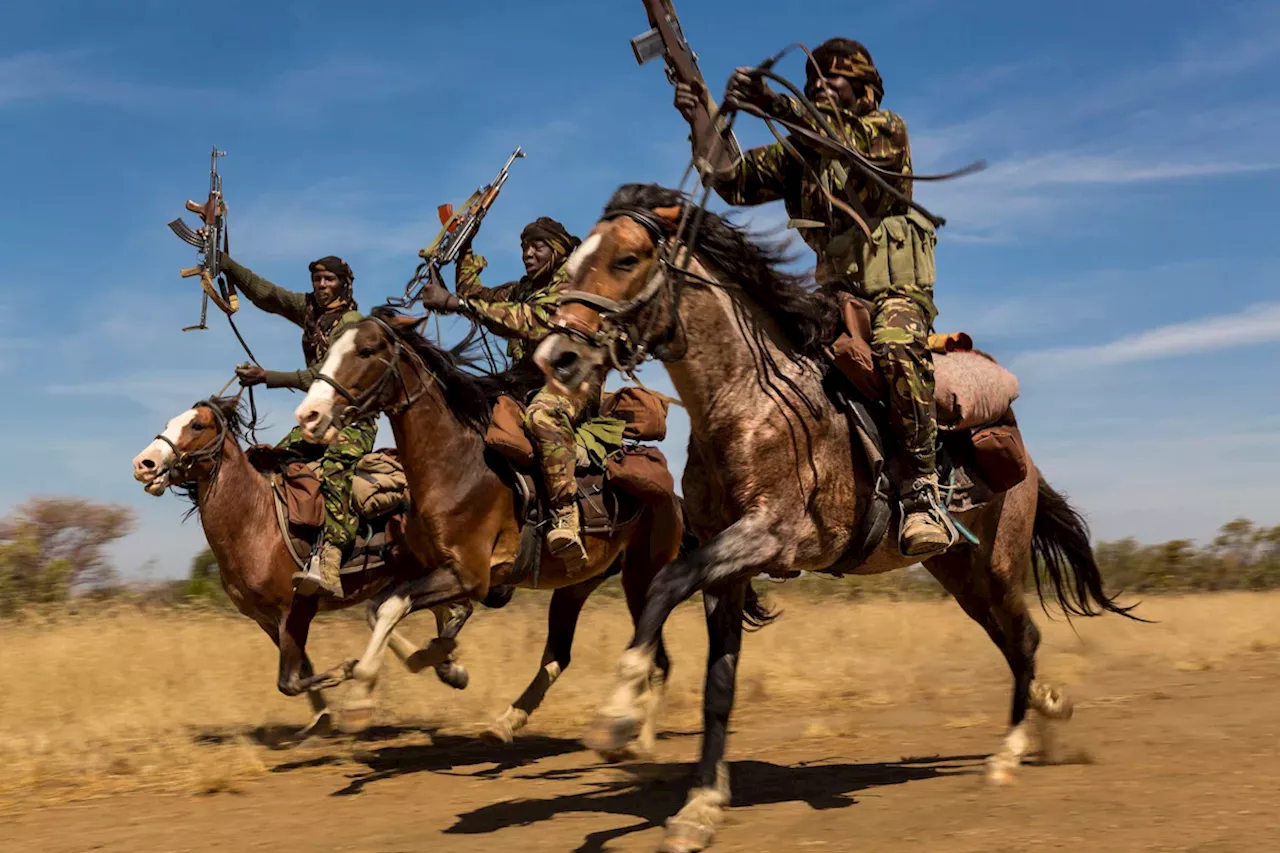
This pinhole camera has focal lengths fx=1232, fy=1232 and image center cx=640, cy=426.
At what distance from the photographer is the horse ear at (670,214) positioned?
555 centimetres

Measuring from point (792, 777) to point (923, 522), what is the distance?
202 centimetres

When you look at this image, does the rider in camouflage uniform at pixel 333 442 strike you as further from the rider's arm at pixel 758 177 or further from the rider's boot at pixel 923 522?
the rider's boot at pixel 923 522

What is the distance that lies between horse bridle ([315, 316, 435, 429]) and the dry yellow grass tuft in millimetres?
2356

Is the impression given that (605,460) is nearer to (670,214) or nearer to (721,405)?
(721,405)

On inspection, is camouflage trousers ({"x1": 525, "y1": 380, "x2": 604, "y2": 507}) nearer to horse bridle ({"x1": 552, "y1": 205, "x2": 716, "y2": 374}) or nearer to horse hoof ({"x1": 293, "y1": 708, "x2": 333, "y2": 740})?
horse hoof ({"x1": 293, "y1": 708, "x2": 333, "y2": 740})

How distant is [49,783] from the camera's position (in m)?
7.78

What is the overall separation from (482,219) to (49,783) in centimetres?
481

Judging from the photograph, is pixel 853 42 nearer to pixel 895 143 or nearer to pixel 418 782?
pixel 895 143

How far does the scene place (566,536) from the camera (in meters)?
8.04

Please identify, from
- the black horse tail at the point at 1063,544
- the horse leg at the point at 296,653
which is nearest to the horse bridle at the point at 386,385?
the horse leg at the point at 296,653

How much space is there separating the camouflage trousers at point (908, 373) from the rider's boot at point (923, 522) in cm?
6

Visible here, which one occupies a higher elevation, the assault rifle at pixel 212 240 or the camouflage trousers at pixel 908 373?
the assault rifle at pixel 212 240

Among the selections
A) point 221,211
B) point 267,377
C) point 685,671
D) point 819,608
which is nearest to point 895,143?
point 267,377

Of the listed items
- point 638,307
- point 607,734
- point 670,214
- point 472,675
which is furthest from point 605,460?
point 472,675
